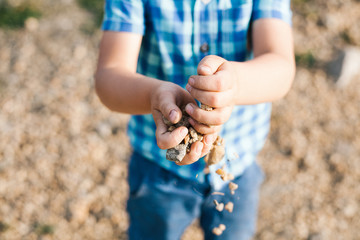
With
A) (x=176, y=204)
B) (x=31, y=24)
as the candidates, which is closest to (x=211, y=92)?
(x=176, y=204)

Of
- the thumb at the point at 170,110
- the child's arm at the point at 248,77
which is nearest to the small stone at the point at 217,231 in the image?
the child's arm at the point at 248,77

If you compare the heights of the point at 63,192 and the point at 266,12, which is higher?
the point at 266,12

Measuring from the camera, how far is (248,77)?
0.74 meters

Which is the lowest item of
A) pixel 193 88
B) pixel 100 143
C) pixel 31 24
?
pixel 100 143

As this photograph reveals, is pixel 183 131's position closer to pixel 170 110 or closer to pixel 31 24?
pixel 170 110

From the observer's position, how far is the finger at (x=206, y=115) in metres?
0.62

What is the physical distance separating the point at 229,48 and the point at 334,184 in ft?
3.29

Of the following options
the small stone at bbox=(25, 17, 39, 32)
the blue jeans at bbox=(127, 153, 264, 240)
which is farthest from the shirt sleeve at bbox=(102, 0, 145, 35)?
the small stone at bbox=(25, 17, 39, 32)

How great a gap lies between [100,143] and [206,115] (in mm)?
1231

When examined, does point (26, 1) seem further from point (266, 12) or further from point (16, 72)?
point (266, 12)

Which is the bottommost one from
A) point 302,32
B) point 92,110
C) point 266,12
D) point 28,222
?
point 28,222

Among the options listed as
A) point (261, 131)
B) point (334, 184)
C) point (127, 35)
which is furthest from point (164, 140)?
point (334, 184)

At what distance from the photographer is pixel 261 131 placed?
43.0 inches

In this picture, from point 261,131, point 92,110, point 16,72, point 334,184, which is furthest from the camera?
point 16,72
